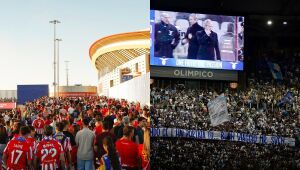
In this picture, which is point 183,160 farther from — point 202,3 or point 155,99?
point 202,3

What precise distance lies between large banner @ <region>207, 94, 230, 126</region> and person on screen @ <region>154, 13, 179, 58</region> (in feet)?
22.9

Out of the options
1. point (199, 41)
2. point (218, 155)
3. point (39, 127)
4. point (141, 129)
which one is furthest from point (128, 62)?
A: point (141, 129)

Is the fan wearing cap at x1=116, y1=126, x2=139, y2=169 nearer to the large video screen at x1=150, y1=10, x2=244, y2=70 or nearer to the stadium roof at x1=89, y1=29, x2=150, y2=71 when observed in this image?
the large video screen at x1=150, y1=10, x2=244, y2=70

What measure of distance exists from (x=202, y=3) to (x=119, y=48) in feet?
45.4

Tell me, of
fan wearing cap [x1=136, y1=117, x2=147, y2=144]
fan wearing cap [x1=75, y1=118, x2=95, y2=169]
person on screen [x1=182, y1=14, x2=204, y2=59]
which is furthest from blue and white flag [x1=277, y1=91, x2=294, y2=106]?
fan wearing cap [x1=75, y1=118, x2=95, y2=169]

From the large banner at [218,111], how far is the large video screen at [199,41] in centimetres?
688

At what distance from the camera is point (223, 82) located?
31.1 m

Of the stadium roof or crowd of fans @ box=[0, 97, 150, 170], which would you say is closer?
crowd of fans @ box=[0, 97, 150, 170]

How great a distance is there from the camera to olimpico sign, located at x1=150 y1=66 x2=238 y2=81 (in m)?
29.4

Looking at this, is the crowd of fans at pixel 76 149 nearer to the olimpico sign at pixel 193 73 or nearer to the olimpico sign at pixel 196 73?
the olimpico sign at pixel 196 73

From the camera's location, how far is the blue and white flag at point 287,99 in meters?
30.6

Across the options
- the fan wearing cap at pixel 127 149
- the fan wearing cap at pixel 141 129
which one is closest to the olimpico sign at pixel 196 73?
the fan wearing cap at pixel 141 129

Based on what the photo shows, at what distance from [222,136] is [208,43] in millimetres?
6231

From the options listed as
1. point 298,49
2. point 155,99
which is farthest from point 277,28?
point 155,99
